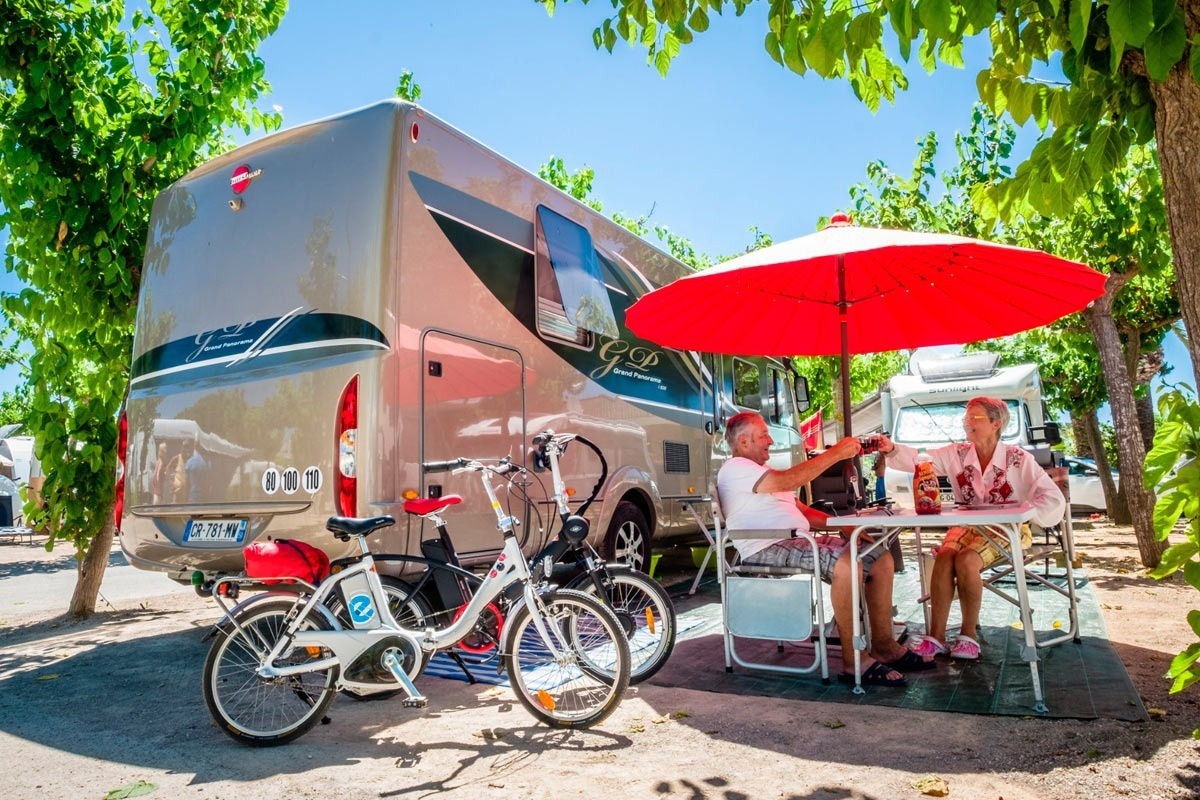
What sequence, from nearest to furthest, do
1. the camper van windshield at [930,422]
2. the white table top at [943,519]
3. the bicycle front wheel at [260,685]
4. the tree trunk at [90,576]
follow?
the bicycle front wheel at [260,685], the white table top at [943,519], the tree trunk at [90,576], the camper van windshield at [930,422]

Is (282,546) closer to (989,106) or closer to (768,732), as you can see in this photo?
(768,732)

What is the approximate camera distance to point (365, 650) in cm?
375

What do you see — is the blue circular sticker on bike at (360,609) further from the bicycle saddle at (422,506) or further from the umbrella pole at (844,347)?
the umbrella pole at (844,347)

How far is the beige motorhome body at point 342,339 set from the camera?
435 centimetres

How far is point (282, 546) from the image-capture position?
3.77 m

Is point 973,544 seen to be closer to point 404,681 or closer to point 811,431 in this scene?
point 404,681

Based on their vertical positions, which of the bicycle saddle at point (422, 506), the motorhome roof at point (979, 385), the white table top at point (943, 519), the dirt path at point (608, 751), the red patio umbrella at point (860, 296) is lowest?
the dirt path at point (608, 751)

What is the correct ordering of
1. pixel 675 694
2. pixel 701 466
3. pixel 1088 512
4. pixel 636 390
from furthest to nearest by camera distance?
pixel 1088 512 → pixel 701 466 → pixel 636 390 → pixel 675 694

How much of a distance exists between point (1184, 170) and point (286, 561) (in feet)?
12.1

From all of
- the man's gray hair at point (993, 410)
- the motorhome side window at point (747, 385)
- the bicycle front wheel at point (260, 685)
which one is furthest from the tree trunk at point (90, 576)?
the man's gray hair at point (993, 410)

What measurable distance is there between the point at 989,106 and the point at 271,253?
3634mm

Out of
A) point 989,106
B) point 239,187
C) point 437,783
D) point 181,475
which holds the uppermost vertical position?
point 239,187

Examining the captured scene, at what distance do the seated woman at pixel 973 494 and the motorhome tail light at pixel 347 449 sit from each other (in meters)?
2.75

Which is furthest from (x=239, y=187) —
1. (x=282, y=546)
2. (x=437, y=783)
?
(x=437, y=783)
